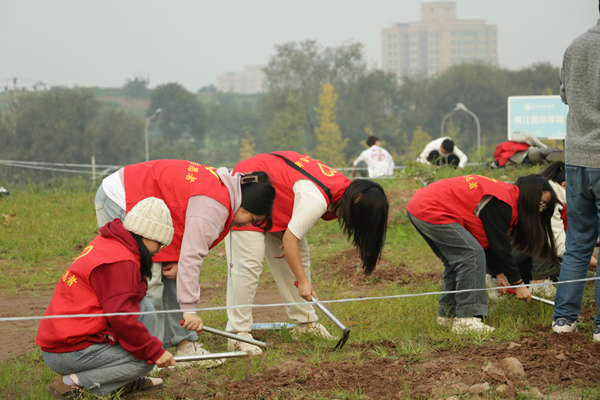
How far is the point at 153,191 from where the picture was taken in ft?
11.6

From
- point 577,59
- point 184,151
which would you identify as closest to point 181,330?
point 577,59

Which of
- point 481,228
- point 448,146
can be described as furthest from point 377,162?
point 481,228

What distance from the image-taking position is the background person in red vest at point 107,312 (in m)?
2.85

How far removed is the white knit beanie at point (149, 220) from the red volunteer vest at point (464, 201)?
1917mm

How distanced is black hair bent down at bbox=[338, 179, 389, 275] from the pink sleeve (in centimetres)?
80

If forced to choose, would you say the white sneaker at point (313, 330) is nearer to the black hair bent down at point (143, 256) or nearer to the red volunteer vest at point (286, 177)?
the red volunteer vest at point (286, 177)

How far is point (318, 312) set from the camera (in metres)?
5.01

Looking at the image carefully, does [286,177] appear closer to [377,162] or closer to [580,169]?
[580,169]

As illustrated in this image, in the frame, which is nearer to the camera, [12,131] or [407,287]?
[407,287]

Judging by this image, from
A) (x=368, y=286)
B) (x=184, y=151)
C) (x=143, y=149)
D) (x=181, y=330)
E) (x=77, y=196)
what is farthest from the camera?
(x=184, y=151)

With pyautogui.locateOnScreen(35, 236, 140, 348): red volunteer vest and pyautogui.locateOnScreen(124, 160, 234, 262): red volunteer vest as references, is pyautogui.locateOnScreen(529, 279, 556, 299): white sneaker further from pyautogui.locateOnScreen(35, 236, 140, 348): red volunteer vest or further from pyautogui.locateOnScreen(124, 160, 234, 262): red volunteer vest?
pyautogui.locateOnScreen(35, 236, 140, 348): red volunteer vest

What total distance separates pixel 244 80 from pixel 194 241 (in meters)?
173

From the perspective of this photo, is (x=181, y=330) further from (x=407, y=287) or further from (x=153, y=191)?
(x=407, y=287)

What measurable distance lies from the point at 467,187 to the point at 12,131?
183ft
